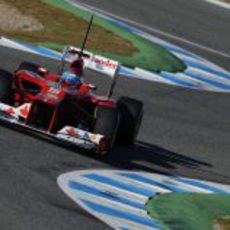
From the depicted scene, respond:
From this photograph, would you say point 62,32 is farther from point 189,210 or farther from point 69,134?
point 189,210

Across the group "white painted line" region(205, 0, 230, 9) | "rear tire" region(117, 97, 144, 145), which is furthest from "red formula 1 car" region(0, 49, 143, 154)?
"white painted line" region(205, 0, 230, 9)

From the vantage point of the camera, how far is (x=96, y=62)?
567 inches

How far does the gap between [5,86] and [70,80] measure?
2.85 feet

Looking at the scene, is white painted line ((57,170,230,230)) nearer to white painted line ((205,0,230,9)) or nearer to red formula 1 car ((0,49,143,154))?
red formula 1 car ((0,49,143,154))

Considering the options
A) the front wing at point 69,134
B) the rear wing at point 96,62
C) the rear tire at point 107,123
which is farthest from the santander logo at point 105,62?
the front wing at point 69,134

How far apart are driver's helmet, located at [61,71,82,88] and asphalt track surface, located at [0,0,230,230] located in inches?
38.2

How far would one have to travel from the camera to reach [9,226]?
30.6ft

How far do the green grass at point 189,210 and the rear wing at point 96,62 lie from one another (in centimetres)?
231

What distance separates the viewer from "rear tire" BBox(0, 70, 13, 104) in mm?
13758

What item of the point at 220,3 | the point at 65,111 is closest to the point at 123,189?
the point at 65,111

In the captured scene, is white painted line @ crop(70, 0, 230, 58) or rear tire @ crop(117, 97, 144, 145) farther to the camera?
white painted line @ crop(70, 0, 230, 58)

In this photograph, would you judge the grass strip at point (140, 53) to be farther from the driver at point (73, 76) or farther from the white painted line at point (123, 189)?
the white painted line at point (123, 189)

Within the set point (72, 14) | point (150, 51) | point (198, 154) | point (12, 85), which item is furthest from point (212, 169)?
point (72, 14)

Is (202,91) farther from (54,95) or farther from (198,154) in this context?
(54,95)
